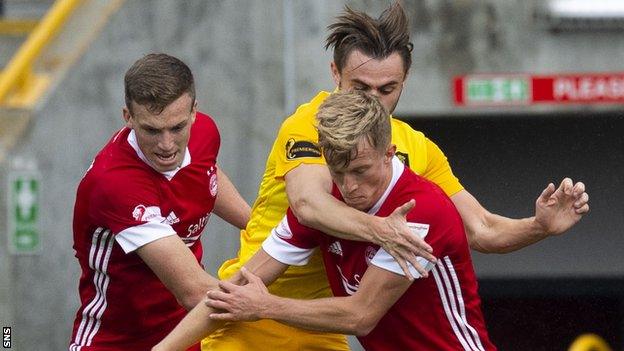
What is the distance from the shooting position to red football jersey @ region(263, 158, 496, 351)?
201 inches

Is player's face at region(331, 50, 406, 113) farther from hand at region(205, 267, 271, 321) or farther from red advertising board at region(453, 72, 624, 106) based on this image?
red advertising board at region(453, 72, 624, 106)

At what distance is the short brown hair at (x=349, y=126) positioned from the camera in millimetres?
4949

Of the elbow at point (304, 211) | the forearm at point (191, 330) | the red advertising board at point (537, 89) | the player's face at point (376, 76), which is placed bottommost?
the red advertising board at point (537, 89)

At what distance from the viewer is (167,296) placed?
6.04 metres

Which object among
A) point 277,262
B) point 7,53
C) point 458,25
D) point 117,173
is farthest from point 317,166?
point 7,53

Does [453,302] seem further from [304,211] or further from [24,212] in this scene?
[24,212]

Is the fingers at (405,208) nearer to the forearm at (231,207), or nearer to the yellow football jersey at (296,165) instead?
the yellow football jersey at (296,165)

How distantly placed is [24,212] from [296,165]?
16.6 ft

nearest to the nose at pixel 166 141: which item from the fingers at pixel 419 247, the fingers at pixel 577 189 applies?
the fingers at pixel 419 247

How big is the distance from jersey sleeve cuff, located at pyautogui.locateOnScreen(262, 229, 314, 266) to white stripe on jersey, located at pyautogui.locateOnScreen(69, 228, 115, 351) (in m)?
0.74

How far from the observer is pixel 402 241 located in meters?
4.95

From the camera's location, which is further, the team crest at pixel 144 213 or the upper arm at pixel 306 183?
the team crest at pixel 144 213

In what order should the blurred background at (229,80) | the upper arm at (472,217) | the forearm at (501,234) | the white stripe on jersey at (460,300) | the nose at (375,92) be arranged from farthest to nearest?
the blurred background at (229,80) < the upper arm at (472,217) < the forearm at (501,234) < the nose at (375,92) < the white stripe on jersey at (460,300)

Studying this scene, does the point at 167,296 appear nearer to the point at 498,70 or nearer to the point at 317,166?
the point at 317,166
